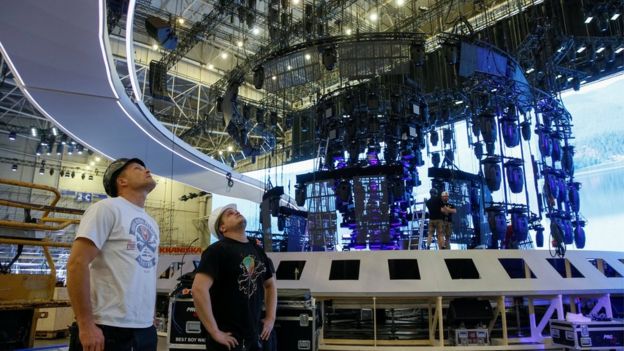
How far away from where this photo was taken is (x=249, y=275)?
2359mm

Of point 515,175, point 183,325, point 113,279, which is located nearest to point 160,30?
point 183,325

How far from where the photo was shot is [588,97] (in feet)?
41.7

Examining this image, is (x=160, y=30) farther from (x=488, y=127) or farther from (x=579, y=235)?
(x=579, y=235)

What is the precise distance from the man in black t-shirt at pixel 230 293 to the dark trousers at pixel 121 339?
439 mm

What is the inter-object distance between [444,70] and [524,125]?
3.63 meters

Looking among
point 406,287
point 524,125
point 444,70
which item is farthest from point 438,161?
point 406,287

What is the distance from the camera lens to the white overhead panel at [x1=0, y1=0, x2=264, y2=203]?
16.6 ft

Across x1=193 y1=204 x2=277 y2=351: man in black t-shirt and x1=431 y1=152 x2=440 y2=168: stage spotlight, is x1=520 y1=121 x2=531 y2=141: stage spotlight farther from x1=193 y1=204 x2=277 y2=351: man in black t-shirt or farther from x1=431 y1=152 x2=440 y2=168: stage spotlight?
x1=193 y1=204 x2=277 y2=351: man in black t-shirt

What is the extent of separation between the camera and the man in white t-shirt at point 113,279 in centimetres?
155

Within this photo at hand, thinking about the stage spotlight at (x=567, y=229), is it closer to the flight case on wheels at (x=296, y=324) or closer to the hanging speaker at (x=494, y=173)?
the hanging speaker at (x=494, y=173)

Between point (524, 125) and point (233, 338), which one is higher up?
point (524, 125)

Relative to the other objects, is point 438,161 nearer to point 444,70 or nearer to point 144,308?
point 444,70

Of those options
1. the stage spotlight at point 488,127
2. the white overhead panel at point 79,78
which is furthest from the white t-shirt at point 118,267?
the stage spotlight at point 488,127

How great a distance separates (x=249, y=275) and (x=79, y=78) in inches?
227
